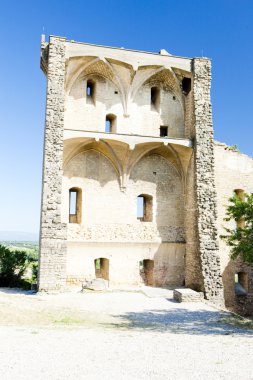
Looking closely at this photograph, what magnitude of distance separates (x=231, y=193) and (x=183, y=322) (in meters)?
10.3

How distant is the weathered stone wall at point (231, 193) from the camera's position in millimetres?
19516

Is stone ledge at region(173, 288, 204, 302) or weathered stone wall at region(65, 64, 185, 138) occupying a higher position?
weathered stone wall at region(65, 64, 185, 138)

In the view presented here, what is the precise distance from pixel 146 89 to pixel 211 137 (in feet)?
14.9

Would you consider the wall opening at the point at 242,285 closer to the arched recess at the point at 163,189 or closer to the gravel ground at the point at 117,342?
the arched recess at the point at 163,189

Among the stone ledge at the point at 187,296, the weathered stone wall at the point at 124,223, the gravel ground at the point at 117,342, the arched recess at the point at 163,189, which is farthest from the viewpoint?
the arched recess at the point at 163,189

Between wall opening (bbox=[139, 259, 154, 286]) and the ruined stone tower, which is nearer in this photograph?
the ruined stone tower

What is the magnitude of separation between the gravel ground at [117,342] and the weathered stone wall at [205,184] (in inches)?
116

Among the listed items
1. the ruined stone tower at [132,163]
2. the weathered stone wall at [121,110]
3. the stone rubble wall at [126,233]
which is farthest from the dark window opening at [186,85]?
the stone rubble wall at [126,233]

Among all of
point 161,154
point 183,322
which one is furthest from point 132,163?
point 183,322

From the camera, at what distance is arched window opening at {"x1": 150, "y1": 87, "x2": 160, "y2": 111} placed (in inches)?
811

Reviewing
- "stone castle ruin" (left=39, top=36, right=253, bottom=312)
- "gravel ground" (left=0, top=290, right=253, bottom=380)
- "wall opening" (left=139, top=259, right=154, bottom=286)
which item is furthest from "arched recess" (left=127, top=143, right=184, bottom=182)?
"gravel ground" (left=0, top=290, right=253, bottom=380)

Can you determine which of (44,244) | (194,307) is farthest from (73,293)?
(194,307)

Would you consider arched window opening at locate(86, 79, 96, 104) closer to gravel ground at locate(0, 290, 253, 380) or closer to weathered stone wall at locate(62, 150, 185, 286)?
weathered stone wall at locate(62, 150, 185, 286)

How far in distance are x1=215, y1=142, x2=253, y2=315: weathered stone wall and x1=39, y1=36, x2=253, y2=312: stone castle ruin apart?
0.06 metres
